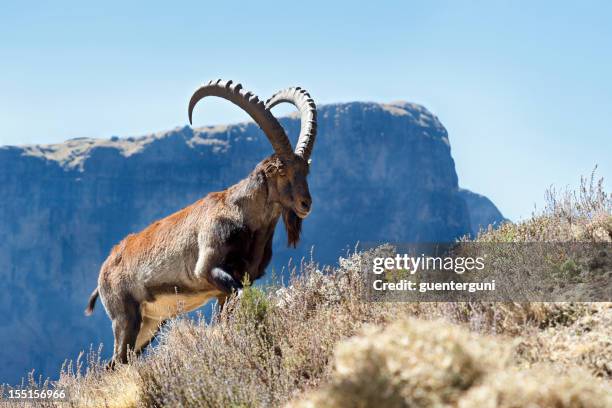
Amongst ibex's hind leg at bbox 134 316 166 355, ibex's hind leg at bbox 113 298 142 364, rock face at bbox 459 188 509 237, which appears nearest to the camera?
ibex's hind leg at bbox 113 298 142 364

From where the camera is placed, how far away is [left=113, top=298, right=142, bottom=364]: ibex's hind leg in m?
8.57

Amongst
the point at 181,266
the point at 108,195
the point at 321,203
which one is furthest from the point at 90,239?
the point at 181,266

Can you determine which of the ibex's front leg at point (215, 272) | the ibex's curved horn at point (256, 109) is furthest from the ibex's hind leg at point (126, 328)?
the ibex's curved horn at point (256, 109)

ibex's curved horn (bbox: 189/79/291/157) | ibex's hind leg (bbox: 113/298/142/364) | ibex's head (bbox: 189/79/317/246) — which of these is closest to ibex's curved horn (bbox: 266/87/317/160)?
ibex's head (bbox: 189/79/317/246)

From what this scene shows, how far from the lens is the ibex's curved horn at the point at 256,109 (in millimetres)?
7781

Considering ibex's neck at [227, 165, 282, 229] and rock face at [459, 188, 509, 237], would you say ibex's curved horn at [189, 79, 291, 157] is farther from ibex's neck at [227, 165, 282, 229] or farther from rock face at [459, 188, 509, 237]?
rock face at [459, 188, 509, 237]

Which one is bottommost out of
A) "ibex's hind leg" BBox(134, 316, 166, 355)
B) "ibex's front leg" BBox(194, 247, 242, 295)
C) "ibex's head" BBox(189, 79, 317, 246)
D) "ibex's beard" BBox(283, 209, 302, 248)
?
"ibex's hind leg" BBox(134, 316, 166, 355)

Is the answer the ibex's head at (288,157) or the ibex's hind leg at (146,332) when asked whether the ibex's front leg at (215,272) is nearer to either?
the ibex's head at (288,157)

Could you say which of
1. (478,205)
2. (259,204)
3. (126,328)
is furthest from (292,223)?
(478,205)

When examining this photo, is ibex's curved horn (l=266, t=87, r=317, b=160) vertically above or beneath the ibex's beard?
above

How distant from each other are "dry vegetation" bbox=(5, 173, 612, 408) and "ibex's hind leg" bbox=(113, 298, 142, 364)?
1.46 meters

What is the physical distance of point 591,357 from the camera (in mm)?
4078

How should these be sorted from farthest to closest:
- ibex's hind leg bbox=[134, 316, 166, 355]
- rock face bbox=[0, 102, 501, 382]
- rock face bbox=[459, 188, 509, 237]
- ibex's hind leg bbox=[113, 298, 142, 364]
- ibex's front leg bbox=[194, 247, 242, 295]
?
rock face bbox=[459, 188, 509, 237], rock face bbox=[0, 102, 501, 382], ibex's hind leg bbox=[134, 316, 166, 355], ibex's hind leg bbox=[113, 298, 142, 364], ibex's front leg bbox=[194, 247, 242, 295]

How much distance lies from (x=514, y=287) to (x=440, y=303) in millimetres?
552
